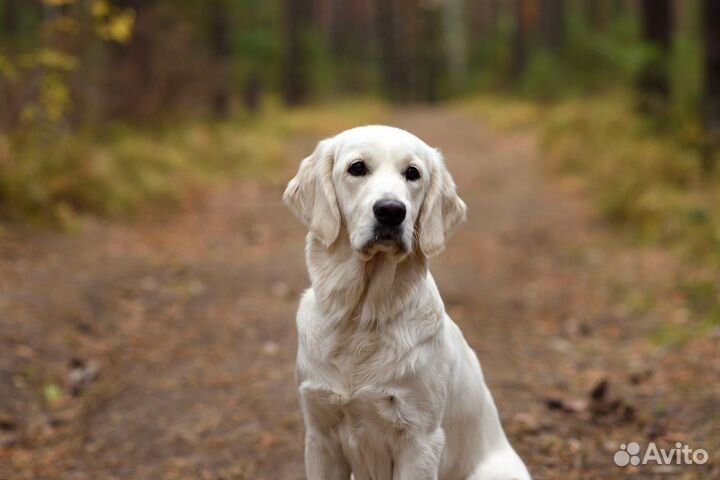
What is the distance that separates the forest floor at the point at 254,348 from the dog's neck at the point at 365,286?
142 centimetres

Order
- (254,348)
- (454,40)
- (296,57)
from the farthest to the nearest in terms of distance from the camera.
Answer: (454,40) < (296,57) < (254,348)

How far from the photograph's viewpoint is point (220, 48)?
1747 centimetres

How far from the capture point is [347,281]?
3.03 m

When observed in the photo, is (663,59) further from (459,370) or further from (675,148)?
(459,370)

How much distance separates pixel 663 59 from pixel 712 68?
2.34m

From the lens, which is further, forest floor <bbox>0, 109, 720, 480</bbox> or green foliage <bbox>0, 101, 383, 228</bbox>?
green foliage <bbox>0, 101, 383, 228</bbox>

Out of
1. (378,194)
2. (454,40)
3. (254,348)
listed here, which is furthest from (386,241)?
(454,40)

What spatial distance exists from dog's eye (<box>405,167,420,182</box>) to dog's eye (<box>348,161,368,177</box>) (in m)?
0.15

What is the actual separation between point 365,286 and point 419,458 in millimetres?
642

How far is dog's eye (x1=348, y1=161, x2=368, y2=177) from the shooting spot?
2.98 meters

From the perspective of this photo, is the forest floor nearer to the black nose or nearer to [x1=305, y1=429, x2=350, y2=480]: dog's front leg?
[x1=305, y1=429, x2=350, y2=480]: dog's front leg

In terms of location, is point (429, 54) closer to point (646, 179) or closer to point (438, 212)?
point (646, 179)

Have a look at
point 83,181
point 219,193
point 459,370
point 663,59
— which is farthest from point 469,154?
point 459,370

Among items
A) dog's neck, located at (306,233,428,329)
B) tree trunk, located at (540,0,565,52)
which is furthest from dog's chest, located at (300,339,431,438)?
tree trunk, located at (540,0,565,52)
